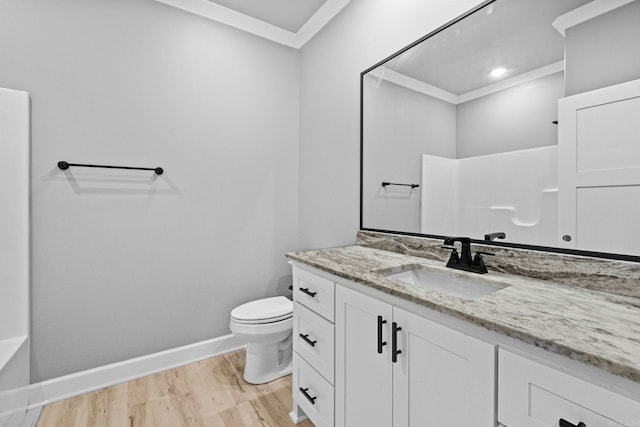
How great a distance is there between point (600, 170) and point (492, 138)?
1.29 feet

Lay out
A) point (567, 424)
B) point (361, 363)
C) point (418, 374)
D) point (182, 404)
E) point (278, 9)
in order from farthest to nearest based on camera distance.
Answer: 1. point (278, 9)
2. point (182, 404)
3. point (361, 363)
4. point (418, 374)
5. point (567, 424)

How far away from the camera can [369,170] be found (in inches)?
72.9

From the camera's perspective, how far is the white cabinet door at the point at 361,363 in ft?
3.27

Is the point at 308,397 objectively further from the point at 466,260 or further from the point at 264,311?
the point at 466,260

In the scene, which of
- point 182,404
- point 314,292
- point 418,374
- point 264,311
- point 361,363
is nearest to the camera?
point 418,374

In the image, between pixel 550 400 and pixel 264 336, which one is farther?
pixel 264 336

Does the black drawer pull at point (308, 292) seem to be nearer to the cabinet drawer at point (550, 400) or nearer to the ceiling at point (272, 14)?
the cabinet drawer at point (550, 400)

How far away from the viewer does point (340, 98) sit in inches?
81.2

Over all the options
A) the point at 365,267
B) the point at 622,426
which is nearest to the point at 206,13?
the point at 365,267

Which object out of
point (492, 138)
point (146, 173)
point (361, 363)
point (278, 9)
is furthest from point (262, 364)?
point (278, 9)

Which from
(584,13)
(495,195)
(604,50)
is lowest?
(495,195)

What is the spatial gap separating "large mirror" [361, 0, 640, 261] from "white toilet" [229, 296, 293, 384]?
2.74 ft

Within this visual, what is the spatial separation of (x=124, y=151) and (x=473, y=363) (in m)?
2.10

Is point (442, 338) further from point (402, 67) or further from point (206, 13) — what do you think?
point (206, 13)
